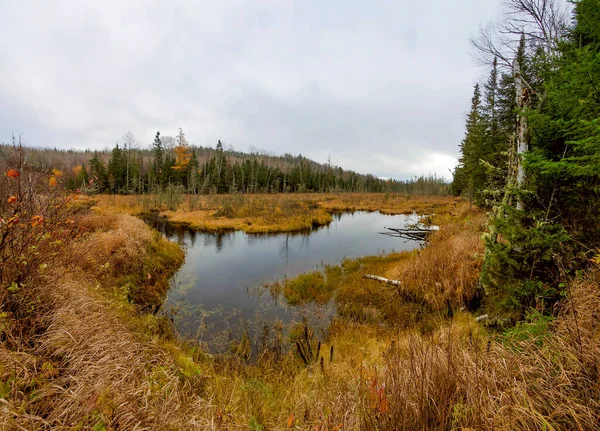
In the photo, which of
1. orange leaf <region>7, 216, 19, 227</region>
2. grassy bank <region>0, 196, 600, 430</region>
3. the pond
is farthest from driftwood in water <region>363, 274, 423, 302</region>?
orange leaf <region>7, 216, 19, 227</region>

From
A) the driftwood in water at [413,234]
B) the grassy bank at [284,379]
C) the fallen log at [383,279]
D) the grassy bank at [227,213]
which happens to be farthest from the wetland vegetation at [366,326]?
the grassy bank at [227,213]

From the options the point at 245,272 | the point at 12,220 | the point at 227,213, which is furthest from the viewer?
Result: the point at 227,213

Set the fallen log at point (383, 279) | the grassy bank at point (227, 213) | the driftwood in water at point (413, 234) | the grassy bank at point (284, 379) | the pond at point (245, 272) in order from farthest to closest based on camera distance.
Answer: the grassy bank at point (227, 213) → the driftwood in water at point (413, 234) → the fallen log at point (383, 279) → the pond at point (245, 272) → the grassy bank at point (284, 379)

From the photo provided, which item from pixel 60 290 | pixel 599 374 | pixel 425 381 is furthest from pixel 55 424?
pixel 599 374

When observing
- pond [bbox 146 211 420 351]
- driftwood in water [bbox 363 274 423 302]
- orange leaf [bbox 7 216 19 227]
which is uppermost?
orange leaf [bbox 7 216 19 227]

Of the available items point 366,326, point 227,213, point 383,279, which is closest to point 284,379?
point 366,326

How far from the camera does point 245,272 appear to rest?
12297mm

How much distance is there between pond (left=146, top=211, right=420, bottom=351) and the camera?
7438mm

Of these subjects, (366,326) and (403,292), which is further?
(403,292)

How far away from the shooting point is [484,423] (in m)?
1.93

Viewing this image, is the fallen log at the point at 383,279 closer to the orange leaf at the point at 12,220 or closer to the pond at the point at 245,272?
the pond at the point at 245,272

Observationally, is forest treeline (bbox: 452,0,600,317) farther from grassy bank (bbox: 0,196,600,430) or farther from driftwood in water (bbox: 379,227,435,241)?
driftwood in water (bbox: 379,227,435,241)

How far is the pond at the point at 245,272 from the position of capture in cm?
744

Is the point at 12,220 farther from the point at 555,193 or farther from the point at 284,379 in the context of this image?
the point at 555,193
